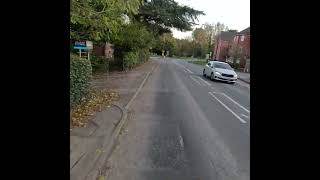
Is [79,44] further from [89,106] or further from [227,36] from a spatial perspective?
[227,36]

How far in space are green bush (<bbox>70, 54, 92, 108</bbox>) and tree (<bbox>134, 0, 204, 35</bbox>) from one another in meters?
20.8

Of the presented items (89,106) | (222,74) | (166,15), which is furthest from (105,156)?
(166,15)

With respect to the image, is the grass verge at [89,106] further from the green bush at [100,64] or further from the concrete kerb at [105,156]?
the green bush at [100,64]

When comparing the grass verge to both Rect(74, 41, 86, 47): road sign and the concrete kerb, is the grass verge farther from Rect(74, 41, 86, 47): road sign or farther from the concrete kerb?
Rect(74, 41, 86, 47): road sign

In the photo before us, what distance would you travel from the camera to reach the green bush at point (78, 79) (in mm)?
8711

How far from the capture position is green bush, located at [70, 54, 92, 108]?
8.71 meters

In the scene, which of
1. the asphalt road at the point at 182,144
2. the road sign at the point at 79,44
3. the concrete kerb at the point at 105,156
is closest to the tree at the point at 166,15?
the road sign at the point at 79,44

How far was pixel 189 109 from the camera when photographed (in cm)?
1128
